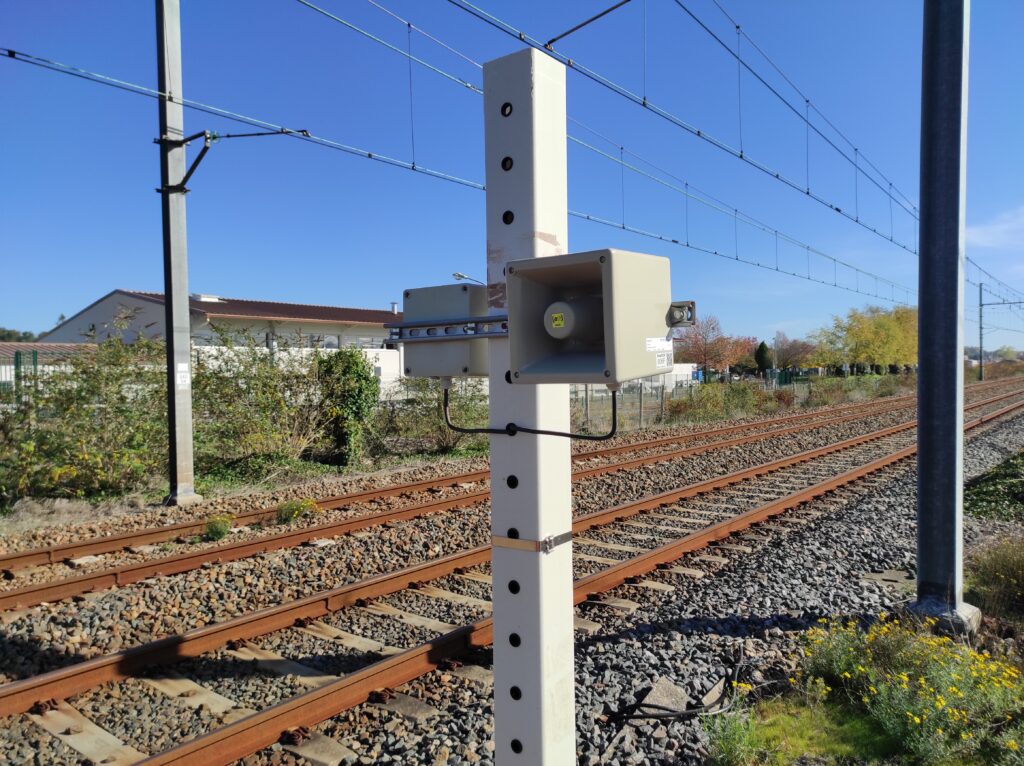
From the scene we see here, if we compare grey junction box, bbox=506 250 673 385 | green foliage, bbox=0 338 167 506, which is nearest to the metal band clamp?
grey junction box, bbox=506 250 673 385

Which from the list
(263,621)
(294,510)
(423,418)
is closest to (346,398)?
(423,418)

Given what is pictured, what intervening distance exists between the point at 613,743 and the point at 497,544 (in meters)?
1.74

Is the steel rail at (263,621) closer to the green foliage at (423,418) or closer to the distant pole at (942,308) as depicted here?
the distant pole at (942,308)

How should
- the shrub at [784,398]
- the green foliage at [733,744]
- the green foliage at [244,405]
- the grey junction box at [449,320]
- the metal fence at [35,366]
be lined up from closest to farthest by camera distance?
the grey junction box at [449,320], the green foliage at [733,744], the metal fence at [35,366], the green foliage at [244,405], the shrub at [784,398]

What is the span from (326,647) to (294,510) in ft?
14.3

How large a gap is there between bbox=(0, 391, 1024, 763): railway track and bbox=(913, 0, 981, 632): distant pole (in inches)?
92.6

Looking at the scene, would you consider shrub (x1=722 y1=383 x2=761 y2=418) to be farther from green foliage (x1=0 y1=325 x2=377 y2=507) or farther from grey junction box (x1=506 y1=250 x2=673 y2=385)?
grey junction box (x1=506 y1=250 x2=673 y2=385)

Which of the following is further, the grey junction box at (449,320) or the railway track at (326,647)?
the railway track at (326,647)

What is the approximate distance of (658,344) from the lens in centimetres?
224

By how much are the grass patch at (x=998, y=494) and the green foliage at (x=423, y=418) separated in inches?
416

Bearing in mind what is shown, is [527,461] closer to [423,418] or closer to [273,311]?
[423,418]

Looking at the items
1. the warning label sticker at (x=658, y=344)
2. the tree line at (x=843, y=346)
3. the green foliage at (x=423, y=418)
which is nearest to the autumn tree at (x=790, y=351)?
the tree line at (x=843, y=346)

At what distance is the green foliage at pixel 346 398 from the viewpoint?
14.8 meters

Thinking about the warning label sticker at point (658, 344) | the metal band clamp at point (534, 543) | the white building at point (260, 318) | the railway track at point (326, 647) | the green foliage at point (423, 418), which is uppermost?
the white building at point (260, 318)
